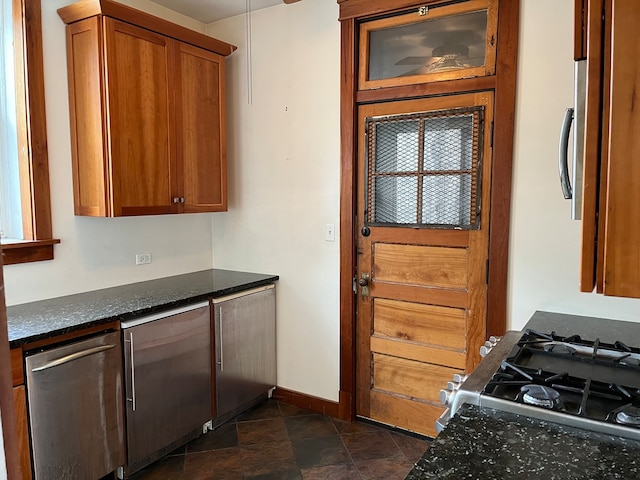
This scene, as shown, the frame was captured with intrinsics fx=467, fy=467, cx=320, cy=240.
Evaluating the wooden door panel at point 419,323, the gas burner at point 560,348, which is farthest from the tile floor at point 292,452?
the gas burner at point 560,348

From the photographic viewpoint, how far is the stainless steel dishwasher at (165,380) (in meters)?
2.36

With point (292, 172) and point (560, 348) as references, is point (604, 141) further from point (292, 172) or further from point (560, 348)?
point (292, 172)

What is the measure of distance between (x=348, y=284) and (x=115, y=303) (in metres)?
1.36

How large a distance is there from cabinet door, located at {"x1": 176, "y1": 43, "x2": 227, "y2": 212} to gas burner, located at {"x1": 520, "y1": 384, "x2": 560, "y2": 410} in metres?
2.33

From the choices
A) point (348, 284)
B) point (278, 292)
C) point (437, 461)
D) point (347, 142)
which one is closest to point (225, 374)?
point (278, 292)

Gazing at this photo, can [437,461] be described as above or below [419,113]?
below

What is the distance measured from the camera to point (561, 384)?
1257mm

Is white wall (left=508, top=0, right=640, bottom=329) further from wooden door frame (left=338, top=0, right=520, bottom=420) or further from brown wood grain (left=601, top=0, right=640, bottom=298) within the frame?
brown wood grain (left=601, top=0, right=640, bottom=298)

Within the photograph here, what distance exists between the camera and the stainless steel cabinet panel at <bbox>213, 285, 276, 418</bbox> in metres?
2.90

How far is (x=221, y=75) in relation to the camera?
125 inches

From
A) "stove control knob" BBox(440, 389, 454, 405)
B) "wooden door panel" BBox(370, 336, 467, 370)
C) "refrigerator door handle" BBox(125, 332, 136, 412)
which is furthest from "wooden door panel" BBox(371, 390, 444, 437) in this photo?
"stove control knob" BBox(440, 389, 454, 405)

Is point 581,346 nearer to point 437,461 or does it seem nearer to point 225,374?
point 437,461

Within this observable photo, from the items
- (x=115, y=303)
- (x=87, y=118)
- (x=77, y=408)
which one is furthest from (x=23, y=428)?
(x=87, y=118)

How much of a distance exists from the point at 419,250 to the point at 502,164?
660mm
